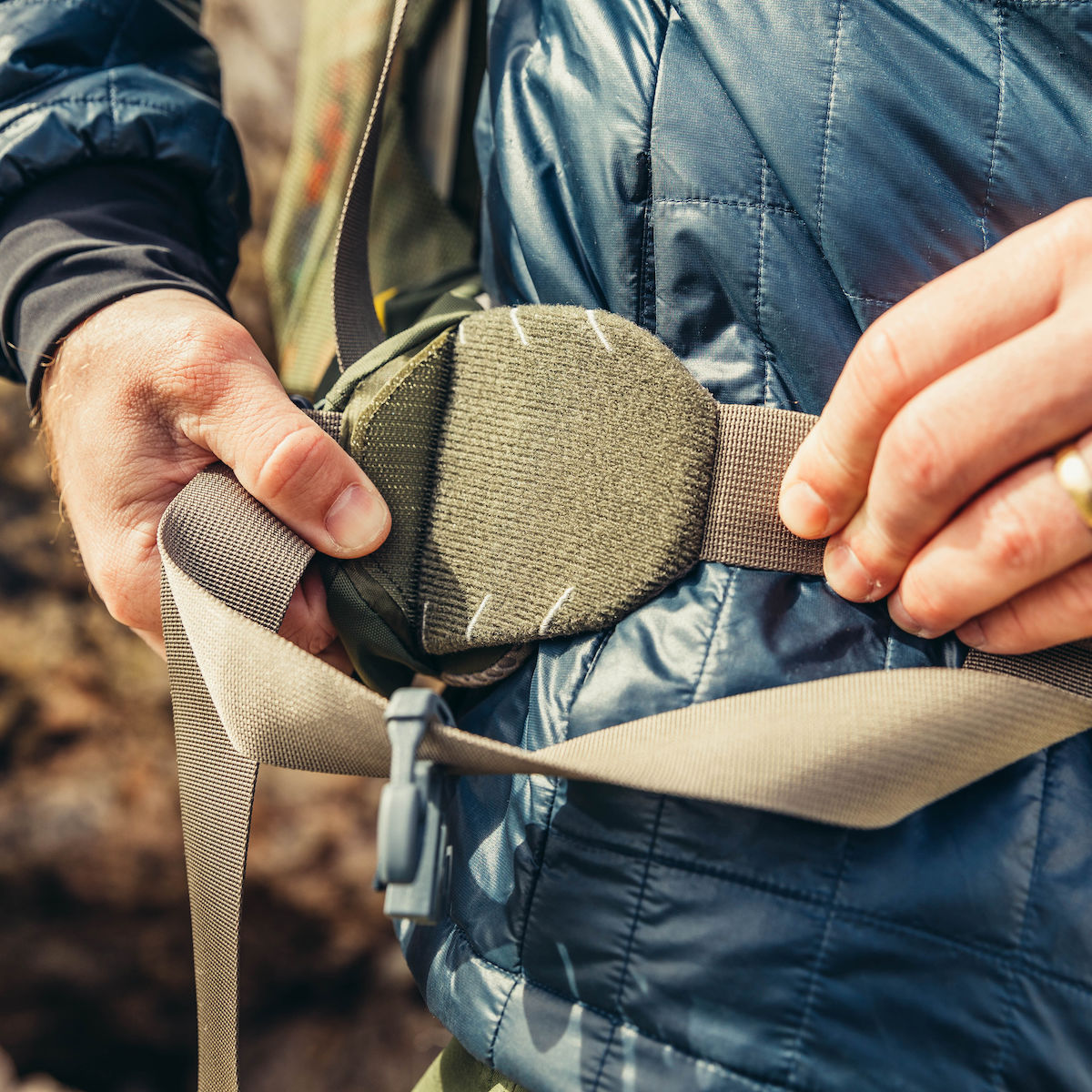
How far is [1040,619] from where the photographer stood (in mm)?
537

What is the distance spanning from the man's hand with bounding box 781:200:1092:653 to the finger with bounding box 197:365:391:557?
0.35 metres

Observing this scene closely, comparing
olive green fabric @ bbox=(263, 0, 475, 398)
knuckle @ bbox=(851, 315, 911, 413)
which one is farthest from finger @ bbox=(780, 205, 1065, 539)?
olive green fabric @ bbox=(263, 0, 475, 398)

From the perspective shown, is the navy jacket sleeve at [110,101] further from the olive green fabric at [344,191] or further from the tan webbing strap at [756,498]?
the tan webbing strap at [756,498]

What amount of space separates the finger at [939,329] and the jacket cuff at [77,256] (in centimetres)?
61

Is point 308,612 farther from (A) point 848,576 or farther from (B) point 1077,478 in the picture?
(B) point 1077,478

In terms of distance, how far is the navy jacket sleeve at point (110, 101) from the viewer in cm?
78

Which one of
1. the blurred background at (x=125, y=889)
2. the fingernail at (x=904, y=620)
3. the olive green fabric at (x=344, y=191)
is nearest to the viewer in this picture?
the fingernail at (x=904, y=620)

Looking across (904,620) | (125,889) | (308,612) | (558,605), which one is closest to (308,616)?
(308,612)

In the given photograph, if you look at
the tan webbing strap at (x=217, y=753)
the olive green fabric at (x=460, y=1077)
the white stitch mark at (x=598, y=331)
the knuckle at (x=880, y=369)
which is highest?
the knuckle at (x=880, y=369)

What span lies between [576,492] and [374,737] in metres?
0.24

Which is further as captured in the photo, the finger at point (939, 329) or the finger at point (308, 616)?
the finger at point (308, 616)

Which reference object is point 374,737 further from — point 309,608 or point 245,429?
point 245,429

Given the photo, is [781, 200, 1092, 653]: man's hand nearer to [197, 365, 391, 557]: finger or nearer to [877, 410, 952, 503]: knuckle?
[877, 410, 952, 503]: knuckle

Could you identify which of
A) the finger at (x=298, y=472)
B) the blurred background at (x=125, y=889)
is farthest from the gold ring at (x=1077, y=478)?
the blurred background at (x=125, y=889)
